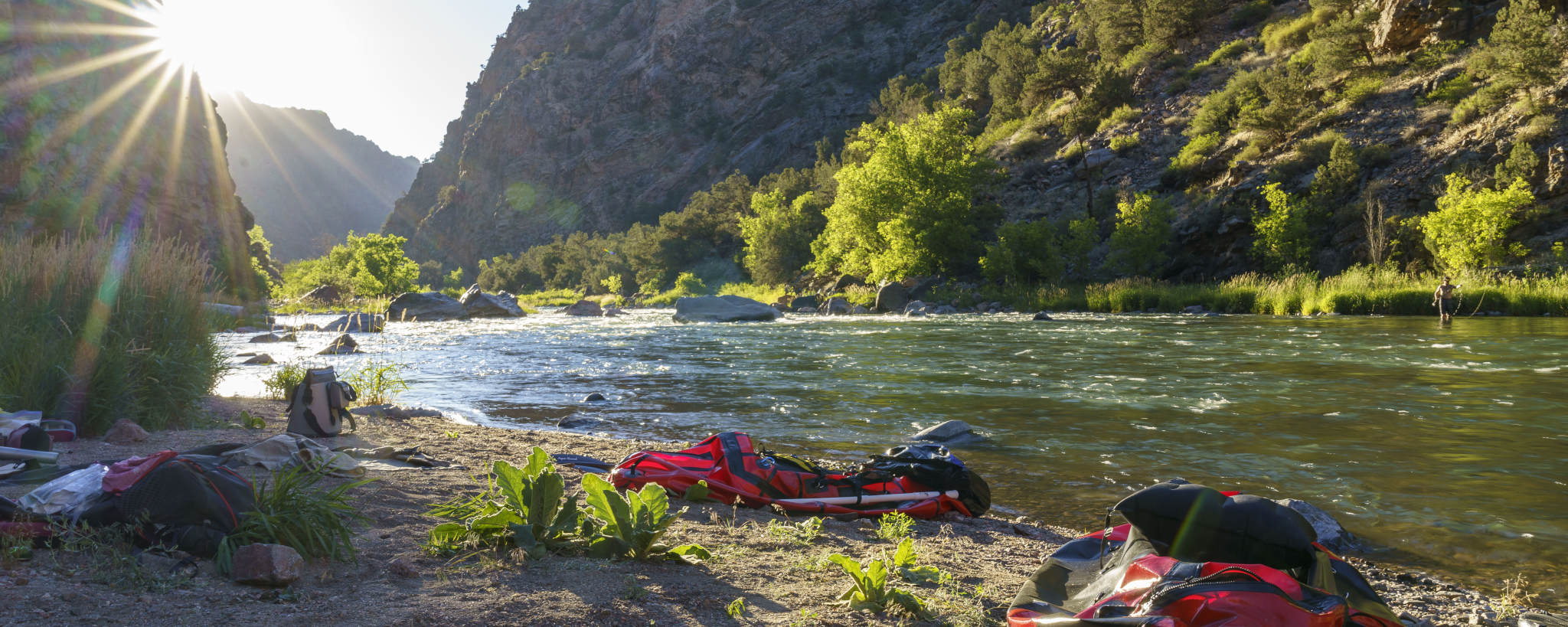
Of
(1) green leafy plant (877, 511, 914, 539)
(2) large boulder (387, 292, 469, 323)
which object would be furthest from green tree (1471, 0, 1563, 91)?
(2) large boulder (387, 292, 469, 323)

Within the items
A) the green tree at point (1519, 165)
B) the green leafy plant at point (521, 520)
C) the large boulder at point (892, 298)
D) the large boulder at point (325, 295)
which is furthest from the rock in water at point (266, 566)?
the large boulder at point (325, 295)

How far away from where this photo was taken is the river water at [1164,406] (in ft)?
17.5

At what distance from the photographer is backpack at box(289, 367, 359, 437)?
267 inches

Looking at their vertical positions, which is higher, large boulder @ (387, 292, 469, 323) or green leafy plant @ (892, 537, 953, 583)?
large boulder @ (387, 292, 469, 323)

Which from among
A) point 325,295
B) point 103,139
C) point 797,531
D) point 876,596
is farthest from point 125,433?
point 325,295

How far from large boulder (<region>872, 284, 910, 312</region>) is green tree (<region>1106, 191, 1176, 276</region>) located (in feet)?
31.6

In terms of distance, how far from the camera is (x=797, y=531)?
446cm

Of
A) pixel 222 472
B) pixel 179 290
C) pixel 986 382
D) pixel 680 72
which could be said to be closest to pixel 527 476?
pixel 222 472

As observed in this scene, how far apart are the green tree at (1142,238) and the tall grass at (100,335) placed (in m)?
35.2

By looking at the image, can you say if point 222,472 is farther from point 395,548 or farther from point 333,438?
point 333,438

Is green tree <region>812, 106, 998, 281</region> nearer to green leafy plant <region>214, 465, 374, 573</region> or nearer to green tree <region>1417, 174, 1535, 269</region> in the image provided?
green tree <region>1417, 174, 1535, 269</region>

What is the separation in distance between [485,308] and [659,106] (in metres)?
78.8

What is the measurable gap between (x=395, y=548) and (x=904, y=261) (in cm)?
3723

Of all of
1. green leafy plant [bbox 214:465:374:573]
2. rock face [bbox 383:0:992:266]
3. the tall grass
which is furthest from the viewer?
rock face [bbox 383:0:992:266]
